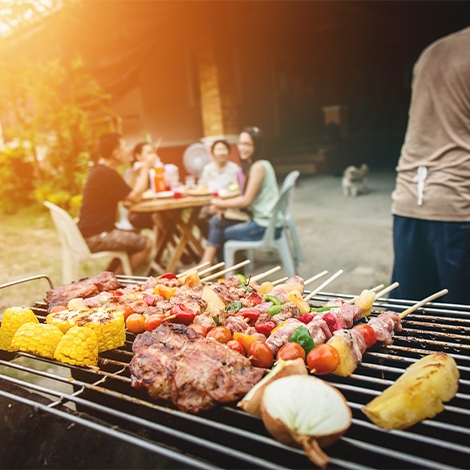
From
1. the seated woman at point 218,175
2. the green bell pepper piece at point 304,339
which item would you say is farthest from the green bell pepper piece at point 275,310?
the seated woman at point 218,175

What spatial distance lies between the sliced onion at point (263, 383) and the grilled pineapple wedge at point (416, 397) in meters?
0.28

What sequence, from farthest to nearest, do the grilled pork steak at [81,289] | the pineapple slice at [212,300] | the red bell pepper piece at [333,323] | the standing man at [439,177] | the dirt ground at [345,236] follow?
the dirt ground at [345,236], the standing man at [439,177], the grilled pork steak at [81,289], the pineapple slice at [212,300], the red bell pepper piece at [333,323]

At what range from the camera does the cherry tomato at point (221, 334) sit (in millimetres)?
1954

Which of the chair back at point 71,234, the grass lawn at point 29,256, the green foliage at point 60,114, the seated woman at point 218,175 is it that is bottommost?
the grass lawn at point 29,256

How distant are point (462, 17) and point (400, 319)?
17557 millimetres

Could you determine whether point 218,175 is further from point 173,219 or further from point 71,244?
point 71,244

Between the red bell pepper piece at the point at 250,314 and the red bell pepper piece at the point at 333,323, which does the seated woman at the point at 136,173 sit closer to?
the red bell pepper piece at the point at 250,314

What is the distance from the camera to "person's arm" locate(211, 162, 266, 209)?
222 inches

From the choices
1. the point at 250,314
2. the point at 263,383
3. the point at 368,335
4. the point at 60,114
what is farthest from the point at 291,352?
the point at 60,114

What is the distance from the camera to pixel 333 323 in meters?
1.97

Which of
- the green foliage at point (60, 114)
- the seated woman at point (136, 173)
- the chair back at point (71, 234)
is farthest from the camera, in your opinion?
the green foliage at point (60, 114)

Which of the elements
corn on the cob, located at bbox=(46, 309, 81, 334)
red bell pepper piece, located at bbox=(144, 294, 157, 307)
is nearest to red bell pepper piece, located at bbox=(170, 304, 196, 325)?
red bell pepper piece, located at bbox=(144, 294, 157, 307)

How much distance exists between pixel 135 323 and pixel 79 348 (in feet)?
1.28

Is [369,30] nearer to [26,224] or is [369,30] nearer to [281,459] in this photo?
[26,224]
